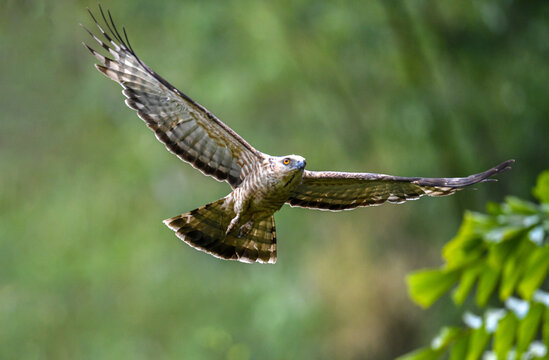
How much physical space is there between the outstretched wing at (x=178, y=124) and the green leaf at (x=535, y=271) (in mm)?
1263

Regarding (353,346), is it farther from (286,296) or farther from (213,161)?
(213,161)

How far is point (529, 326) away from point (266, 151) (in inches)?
190

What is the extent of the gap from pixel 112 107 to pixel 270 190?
5.41 m

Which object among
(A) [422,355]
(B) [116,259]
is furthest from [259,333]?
(A) [422,355]

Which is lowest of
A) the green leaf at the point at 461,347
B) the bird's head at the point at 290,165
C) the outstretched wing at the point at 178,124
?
the green leaf at the point at 461,347

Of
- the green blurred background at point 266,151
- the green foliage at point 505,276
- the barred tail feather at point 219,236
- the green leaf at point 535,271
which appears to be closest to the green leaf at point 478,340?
the green foliage at point 505,276

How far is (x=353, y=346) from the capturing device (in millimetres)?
7883

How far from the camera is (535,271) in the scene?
255 centimetres

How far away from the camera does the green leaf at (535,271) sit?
99.4 inches

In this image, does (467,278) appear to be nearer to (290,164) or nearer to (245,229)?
(245,229)

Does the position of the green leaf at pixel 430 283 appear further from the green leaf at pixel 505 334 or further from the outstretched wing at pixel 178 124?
the outstretched wing at pixel 178 124

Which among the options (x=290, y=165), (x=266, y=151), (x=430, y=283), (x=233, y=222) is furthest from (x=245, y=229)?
(x=266, y=151)

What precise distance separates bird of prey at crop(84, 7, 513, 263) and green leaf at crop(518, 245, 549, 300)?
2.07 ft

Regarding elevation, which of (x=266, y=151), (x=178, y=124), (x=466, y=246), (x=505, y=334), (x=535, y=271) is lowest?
(x=505, y=334)
